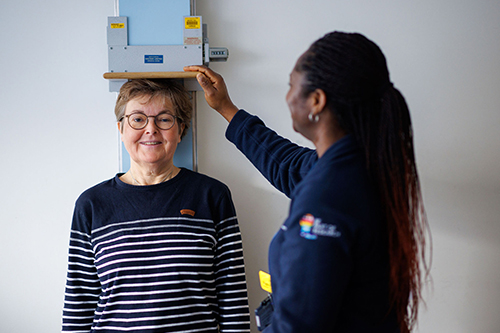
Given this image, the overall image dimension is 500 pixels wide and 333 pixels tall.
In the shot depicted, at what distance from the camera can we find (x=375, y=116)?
0.80 meters

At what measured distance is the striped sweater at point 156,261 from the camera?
1.33 m

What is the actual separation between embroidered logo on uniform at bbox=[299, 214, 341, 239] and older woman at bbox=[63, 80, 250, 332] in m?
0.72

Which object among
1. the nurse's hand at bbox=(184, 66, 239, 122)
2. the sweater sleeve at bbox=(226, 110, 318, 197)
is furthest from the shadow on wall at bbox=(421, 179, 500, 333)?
the nurse's hand at bbox=(184, 66, 239, 122)

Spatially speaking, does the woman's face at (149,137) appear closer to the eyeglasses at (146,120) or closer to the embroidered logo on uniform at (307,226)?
the eyeglasses at (146,120)

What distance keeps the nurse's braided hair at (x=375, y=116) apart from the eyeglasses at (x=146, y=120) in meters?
0.74

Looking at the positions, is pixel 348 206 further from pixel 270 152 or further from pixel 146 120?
pixel 146 120

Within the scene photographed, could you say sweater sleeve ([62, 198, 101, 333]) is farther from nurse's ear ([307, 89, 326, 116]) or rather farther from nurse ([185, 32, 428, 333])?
nurse's ear ([307, 89, 326, 116])

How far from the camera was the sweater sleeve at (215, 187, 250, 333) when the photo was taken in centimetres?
140

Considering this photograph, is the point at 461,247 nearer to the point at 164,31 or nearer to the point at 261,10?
the point at 261,10

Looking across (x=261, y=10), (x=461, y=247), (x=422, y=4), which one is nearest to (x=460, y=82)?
(x=422, y=4)

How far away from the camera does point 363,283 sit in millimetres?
785

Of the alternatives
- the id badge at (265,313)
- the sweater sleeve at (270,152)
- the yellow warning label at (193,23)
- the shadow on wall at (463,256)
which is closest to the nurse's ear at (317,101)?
the sweater sleeve at (270,152)

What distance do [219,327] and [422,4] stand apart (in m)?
1.61

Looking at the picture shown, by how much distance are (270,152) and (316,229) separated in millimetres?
570
